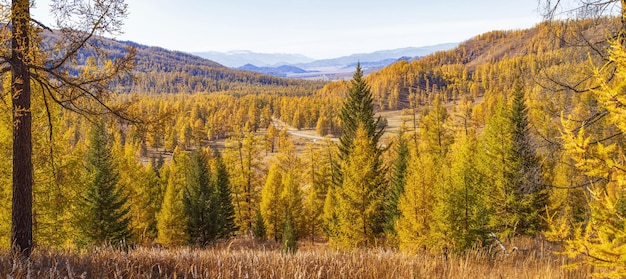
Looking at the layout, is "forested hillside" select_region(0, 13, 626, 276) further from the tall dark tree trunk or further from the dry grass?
the dry grass

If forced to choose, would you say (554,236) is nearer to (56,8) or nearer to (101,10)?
(101,10)

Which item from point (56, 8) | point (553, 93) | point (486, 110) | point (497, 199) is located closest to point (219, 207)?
point (497, 199)

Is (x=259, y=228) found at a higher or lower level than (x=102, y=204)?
lower

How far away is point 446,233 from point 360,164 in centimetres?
518

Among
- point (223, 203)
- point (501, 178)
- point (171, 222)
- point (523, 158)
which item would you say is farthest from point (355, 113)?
point (171, 222)

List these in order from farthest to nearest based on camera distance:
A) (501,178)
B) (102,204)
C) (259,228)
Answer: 1. (259,228)
2. (102,204)
3. (501,178)

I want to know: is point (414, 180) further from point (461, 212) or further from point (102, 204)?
point (102, 204)

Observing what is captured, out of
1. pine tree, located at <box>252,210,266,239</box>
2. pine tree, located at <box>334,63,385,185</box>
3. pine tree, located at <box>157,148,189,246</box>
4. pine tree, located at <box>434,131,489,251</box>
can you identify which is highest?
pine tree, located at <box>334,63,385,185</box>

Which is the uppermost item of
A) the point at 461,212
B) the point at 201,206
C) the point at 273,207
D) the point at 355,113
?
the point at 355,113

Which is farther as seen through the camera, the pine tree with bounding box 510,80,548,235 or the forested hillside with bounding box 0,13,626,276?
the pine tree with bounding box 510,80,548,235

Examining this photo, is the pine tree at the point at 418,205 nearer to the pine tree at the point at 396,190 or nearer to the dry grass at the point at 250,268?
the pine tree at the point at 396,190

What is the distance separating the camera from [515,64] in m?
175

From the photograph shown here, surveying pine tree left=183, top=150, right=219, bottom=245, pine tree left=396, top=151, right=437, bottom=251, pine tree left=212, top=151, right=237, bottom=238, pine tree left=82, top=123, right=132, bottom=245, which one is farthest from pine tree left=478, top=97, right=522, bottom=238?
pine tree left=82, top=123, right=132, bottom=245

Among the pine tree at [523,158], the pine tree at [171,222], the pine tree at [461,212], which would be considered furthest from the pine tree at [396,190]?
the pine tree at [171,222]
